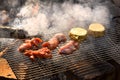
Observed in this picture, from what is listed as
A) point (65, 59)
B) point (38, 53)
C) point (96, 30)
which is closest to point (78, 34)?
point (96, 30)

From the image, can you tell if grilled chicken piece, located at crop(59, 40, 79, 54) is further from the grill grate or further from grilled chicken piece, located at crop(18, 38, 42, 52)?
grilled chicken piece, located at crop(18, 38, 42, 52)

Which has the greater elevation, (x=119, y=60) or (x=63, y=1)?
(x=63, y=1)

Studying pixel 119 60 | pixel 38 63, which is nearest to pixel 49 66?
pixel 38 63

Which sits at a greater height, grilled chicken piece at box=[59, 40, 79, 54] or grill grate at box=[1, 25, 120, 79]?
grilled chicken piece at box=[59, 40, 79, 54]

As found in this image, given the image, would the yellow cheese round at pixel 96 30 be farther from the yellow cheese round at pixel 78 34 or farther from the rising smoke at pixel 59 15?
the rising smoke at pixel 59 15

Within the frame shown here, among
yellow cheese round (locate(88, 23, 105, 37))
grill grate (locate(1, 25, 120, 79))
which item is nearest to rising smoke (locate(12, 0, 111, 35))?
yellow cheese round (locate(88, 23, 105, 37))

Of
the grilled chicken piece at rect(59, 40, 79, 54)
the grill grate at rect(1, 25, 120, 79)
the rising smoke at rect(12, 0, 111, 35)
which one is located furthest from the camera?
the rising smoke at rect(12, 0, 111, 35)

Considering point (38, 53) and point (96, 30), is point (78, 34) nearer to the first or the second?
point (96, 30)

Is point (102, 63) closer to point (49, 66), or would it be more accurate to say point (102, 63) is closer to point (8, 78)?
point (49, 66)
